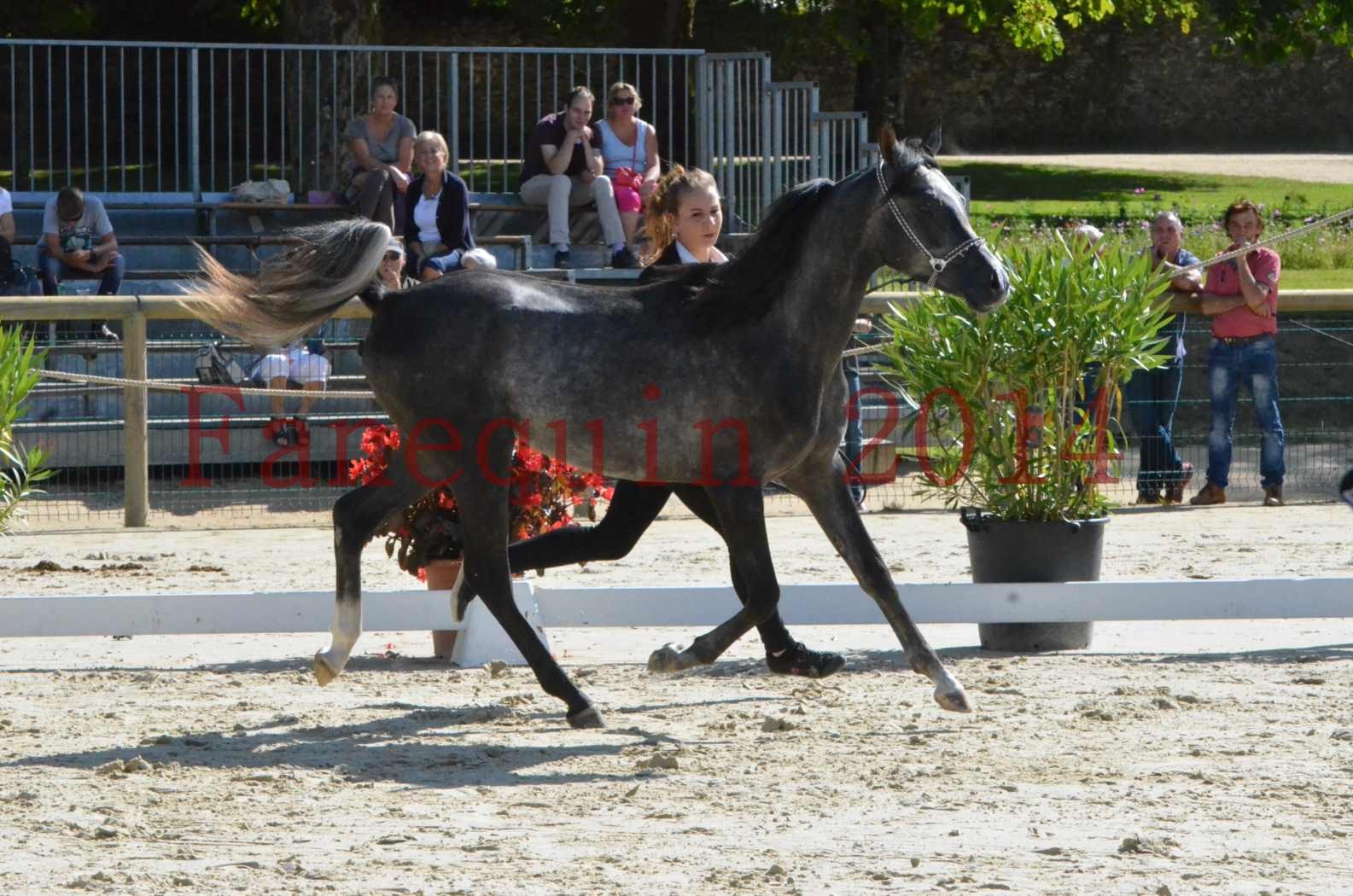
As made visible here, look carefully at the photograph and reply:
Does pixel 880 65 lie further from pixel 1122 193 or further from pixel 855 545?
pixel 855 545

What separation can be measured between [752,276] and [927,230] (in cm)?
55

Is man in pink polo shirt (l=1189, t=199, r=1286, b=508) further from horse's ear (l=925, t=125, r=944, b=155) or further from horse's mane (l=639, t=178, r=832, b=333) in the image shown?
horse's mane (l=639, t=178, r=832, b=333)

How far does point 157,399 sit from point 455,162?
4614 mm

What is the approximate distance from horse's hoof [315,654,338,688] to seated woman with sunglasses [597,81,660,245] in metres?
8.02

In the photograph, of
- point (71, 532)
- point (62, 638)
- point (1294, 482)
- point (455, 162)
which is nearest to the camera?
point (62, 638)

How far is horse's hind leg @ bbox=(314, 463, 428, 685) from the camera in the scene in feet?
19.5

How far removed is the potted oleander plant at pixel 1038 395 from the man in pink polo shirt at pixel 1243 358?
13.6 ft

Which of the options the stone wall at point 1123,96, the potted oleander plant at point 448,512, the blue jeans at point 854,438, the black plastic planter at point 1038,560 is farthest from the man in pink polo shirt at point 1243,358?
the stone wall at point 1123,96

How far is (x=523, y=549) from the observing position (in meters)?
6.40

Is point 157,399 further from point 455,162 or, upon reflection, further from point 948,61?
point 948,61

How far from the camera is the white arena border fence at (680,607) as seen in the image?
6.56 meters

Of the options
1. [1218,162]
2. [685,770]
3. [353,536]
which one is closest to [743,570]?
[685,770]

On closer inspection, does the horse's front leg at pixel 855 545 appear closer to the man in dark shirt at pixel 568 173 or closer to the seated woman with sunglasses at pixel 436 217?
the seated woman with sunglasses at pixel 436 217

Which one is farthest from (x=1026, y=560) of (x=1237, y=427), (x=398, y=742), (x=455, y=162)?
(x=455, y=162)
